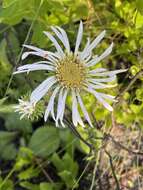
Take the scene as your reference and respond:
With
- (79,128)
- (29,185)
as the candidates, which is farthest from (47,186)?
(79,128)

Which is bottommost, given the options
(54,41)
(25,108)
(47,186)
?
(47,186)

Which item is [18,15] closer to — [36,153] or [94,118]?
[94,118]

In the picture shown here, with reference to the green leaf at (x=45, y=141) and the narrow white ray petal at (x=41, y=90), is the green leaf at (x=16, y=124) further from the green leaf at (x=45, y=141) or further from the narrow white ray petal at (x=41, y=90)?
the narrow white ray petal at (x=41, y=90)

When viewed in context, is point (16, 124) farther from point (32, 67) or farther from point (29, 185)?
point (32, 67)

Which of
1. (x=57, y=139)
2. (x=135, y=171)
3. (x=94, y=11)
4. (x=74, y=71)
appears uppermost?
(x=94, y=11)

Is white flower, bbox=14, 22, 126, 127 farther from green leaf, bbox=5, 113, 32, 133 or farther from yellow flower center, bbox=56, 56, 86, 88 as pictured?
green leaf, bbox=5, 113, 32, 133

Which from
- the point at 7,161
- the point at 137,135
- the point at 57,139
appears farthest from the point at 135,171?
the point at 7,161
